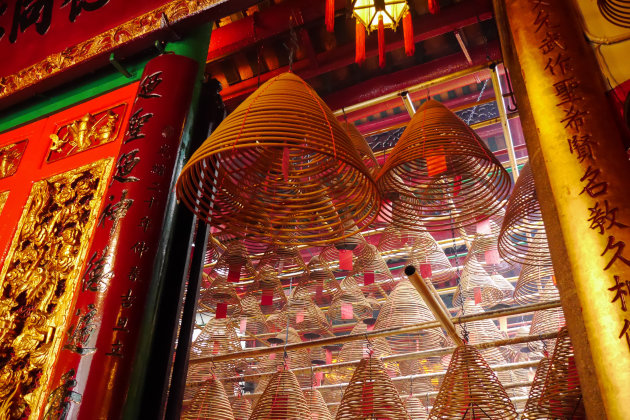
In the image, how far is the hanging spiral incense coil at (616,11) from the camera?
6.39 feet

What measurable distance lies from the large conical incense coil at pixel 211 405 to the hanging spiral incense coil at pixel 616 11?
167 inches

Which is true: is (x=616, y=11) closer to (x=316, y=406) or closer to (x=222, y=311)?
(x=222, y=311)

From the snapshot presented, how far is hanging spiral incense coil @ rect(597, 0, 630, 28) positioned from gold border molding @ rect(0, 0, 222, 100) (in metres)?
1.92

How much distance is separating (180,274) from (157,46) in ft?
4.76

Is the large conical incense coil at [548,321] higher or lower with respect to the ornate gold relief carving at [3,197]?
higher

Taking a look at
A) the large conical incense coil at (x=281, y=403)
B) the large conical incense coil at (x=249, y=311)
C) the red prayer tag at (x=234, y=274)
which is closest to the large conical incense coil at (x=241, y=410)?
the large conical incense coil at (x=249, y=311)

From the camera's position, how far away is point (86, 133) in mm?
3043

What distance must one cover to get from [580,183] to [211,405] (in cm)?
395

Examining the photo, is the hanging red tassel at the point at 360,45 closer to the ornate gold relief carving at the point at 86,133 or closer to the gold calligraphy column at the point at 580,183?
the gold calligraphy column at the point at 580,183

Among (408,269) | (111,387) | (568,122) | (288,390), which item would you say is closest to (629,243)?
(568,122)

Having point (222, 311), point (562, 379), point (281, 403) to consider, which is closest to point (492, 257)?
point (562, 379)

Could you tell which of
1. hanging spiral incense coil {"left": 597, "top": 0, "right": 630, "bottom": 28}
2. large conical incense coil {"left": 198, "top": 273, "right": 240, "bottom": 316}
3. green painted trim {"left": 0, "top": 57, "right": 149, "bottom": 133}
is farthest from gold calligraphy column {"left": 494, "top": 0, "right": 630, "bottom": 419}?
large conical incense coil {"left": 198, "top": 273, "right": 240, "bottom": 316}

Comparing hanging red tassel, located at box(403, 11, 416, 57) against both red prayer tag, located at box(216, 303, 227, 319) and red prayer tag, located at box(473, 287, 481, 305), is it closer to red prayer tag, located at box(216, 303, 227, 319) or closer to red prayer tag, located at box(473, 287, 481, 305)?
red prayer tag, located at box(216, 303, 227, 319)

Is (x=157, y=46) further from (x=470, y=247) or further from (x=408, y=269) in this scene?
(x=470, y=247)
